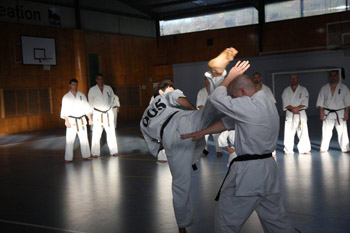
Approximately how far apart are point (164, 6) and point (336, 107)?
1290cm

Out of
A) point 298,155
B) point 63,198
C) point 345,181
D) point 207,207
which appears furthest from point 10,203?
point 298,155

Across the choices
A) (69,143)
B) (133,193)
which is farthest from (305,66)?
(133,193)

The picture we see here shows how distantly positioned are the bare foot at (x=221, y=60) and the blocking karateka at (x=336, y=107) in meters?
5.03

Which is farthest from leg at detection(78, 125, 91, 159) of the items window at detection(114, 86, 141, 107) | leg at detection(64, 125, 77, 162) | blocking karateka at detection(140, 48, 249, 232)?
window at detection(114, 86, 141, 107)

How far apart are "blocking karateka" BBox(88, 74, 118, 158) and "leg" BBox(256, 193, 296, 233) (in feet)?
19.3

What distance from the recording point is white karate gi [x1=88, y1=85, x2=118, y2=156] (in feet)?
26.4

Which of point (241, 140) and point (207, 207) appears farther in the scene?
point (207, 207)

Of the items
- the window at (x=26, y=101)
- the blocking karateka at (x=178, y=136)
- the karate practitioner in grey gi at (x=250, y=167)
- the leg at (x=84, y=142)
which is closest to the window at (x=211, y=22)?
the window at (x=26, y=101)

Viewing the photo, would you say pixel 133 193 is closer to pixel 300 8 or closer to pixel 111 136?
pixel 111 136

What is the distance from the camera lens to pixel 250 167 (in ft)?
8.39

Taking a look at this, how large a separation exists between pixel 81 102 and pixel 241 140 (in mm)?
5672

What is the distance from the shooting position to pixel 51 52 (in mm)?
15148

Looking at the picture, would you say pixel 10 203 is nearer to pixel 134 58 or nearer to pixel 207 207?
pixel 207 207

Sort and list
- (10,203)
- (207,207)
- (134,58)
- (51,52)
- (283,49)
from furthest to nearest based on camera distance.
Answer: (134,58) → (283,49) → (51,52) → (10,203) → (207,207)
